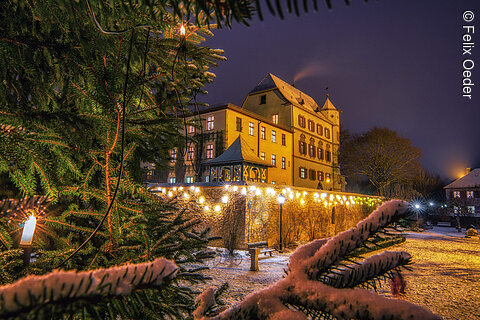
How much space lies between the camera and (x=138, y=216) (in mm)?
1922

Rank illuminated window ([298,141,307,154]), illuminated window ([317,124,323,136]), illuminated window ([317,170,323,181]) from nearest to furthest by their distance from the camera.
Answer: illuminated window ([298,141,307,154]), illuminated window ([317,170,323,181]), illuminated window ([317,124,323,136])

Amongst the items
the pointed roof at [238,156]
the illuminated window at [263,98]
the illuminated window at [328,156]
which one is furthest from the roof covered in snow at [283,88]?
the pointed roof at [238,156]

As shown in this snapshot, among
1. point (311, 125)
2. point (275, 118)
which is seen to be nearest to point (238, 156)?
point (275, 118)

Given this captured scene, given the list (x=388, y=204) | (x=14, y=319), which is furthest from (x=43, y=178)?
(x=388, y=204)

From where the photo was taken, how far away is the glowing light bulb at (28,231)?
1.48m

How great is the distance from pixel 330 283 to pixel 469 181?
5994 centimetres

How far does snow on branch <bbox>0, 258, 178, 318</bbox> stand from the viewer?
1.28 feet

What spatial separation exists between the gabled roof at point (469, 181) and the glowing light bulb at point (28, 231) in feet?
192

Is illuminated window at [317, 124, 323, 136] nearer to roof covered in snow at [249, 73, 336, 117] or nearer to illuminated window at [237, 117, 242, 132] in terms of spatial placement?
roof covered in snow at [249, 73, 336, 117]

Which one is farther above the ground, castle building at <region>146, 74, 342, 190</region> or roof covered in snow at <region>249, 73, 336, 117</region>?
roof covered in snow at <region>249, 73, 336, 117</region>

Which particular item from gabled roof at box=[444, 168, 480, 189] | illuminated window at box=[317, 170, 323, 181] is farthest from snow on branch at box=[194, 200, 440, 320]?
gabled roof at box=[444, 168, 480, 189]

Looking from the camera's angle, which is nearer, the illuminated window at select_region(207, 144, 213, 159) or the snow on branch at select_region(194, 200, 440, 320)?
the snow on branch at select_region(194, 200, 440, 320)

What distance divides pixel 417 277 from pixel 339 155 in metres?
32.8

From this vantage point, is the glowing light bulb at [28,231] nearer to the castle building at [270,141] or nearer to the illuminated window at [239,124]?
the castle building at [270,141]
